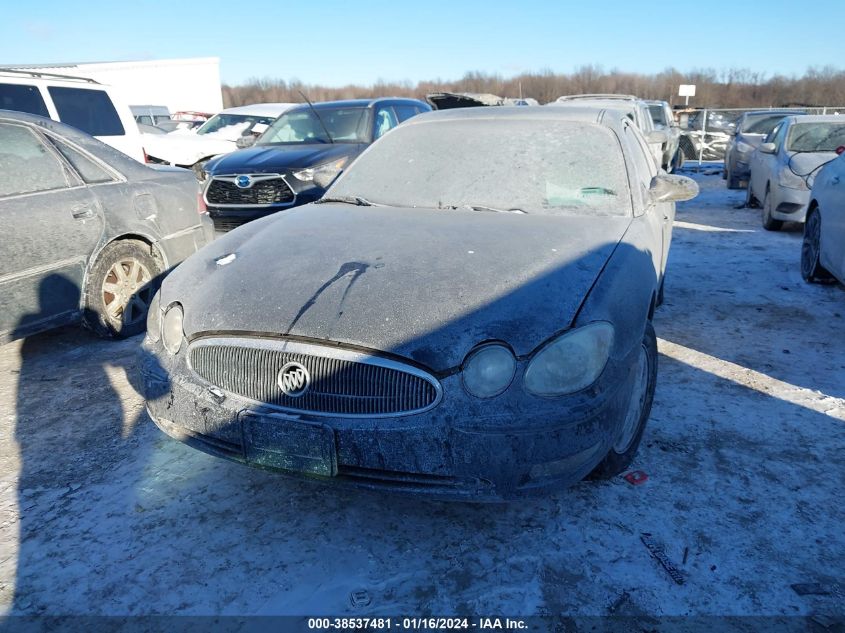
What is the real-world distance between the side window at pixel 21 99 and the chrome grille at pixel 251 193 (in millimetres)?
2123

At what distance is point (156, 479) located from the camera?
2770 millimetres

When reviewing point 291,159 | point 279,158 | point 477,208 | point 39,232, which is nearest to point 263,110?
point 279,158

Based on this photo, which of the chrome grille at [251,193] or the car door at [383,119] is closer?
the chrome grille at [251,193]

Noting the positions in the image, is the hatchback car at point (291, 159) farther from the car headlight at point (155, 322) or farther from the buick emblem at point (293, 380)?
the buick emblem at point (293, 380)

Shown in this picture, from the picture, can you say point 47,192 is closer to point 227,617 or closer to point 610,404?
point 227,617

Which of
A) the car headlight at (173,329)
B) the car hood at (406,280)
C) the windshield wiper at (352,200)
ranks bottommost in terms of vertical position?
the car headlight at (173,329)

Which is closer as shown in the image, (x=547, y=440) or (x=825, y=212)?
(x=547, y=440)

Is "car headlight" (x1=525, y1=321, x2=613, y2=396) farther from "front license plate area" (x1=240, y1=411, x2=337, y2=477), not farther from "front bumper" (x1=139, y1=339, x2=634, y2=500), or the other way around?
"front license plate area" (x1=240, y1=411, x2=337, y2=477)

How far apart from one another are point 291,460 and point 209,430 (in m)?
0.40

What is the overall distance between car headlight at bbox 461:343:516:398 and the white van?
6.09 m

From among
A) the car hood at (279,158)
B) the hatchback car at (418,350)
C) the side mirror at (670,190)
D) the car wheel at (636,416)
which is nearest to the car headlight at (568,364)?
the hatchback car at (418,350)

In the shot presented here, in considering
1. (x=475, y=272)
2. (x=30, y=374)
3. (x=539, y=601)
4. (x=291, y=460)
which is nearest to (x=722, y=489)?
(x=539, y=601)

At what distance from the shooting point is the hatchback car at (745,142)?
1161 centimetres

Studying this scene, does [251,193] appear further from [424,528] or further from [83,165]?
[424,528]
